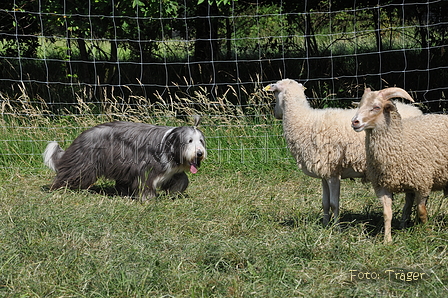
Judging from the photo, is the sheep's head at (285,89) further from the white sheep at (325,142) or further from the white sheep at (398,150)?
the white sheep at (398,150)

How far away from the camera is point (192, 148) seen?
5906 millimetres

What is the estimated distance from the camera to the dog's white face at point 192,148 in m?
5.90

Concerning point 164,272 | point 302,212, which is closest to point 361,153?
point 302,212

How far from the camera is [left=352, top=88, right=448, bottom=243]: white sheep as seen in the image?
427cm

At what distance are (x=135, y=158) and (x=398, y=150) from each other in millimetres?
2968

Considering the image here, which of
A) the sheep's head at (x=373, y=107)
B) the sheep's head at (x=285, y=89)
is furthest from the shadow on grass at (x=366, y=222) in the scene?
the sheep's head at (x=285, y=89)

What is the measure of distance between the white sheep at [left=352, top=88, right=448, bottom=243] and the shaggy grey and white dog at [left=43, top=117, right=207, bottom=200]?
2162 millimetres

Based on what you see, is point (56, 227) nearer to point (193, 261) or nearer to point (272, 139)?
point (193, 261)

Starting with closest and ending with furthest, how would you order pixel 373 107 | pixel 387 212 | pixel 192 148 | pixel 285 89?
pixel 373 107 → pixel 387 212 → pixel 285 89 → pixel 192 148

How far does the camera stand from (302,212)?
545 cm

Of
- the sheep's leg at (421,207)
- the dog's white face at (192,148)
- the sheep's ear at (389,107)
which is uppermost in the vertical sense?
the sheep's ear at (389,107)

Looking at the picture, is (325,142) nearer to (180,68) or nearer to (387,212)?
(387,212)

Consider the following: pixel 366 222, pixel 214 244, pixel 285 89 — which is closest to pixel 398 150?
pixel 366 222

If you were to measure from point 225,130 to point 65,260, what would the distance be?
4079 millimetres
